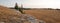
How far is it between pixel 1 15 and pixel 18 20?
828 mm

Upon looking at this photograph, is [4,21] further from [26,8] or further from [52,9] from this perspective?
[52,9]

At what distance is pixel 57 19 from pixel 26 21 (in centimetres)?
617

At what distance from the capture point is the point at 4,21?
6969mm

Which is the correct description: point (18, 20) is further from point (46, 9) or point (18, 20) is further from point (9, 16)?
point (46, 9)

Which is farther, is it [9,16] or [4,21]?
[9,16]

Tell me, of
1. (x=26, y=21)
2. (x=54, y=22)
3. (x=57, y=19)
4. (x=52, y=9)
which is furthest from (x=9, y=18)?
(x=52, y=9)

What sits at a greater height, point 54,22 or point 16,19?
point 16,19

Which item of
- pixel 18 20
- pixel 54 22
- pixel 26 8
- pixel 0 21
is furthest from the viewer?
pixel 26 8

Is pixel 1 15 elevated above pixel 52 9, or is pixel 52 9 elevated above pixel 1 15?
pixel 1 15

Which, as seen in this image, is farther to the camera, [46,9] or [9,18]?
[46,9]

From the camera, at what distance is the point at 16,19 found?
7.52 meters

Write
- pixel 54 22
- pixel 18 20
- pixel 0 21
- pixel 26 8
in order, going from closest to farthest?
pixel 0 21
pixel 18 20
pixel 54 22
pixel 26 8

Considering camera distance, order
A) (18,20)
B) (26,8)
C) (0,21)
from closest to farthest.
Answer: (0,21) < (18,20) < (26,8)

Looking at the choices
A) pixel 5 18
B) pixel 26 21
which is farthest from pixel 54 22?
pixel 5 18
